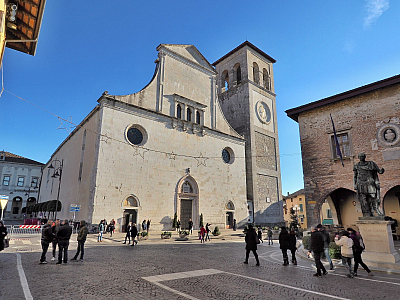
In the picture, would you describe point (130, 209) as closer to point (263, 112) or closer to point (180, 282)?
point (180, 282)

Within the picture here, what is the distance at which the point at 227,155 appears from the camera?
3155 cm

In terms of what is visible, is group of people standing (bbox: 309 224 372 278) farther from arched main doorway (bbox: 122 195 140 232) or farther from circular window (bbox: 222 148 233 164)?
circular window (bbox: 222 148 233 164)

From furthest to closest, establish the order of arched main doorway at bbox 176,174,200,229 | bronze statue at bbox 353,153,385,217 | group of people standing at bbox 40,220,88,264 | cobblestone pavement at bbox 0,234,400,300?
arched main doorway at bbox 176,174,200,229 → bronze statue at bbox 353,153,385,217 → group of people standing at bbox 40,220,88,264 → cobblestone pavement at bbox 0,234,400,300

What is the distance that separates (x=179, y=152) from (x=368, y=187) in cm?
1864

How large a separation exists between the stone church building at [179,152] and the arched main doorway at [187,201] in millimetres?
99

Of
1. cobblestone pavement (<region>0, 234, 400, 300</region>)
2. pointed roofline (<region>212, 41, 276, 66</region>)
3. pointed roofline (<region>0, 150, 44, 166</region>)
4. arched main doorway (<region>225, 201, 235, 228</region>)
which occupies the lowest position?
cobblestone pavement (<region>0, 234, 400, 300</region>)

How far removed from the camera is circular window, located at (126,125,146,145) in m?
23.4

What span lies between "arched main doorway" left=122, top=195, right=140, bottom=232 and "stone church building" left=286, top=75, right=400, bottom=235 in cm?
1376

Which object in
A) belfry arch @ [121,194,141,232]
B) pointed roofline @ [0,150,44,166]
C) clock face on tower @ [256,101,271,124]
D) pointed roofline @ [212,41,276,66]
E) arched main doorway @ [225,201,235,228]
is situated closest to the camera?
belfry arch @ [121,194,141,232]

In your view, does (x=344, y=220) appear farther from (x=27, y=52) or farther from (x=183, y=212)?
(x=27, y=52)

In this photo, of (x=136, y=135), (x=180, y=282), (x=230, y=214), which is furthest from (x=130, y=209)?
(x=180, y=282)

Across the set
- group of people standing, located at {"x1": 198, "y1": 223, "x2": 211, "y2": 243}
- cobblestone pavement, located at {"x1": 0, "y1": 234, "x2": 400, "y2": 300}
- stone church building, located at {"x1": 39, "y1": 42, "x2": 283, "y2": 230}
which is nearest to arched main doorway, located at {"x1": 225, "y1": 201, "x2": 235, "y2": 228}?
stone church building, located at {"x1": 39, "y1": 42, "x2": 283, "y2": 230}

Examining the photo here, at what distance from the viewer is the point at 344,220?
1941cm

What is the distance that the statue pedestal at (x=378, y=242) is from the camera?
27.7ft
